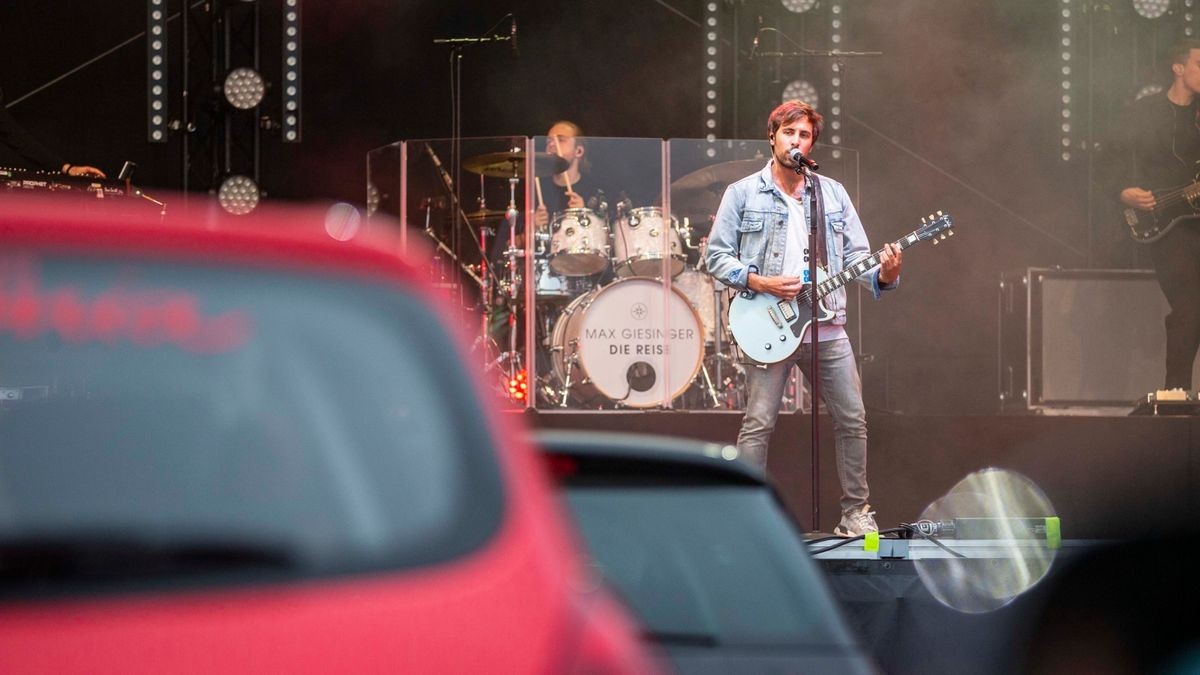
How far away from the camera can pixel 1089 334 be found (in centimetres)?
1127

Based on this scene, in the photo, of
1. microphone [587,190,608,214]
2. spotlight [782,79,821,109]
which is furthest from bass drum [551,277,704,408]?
spotlight [782,79,821,109]

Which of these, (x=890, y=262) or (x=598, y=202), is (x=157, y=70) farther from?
(x=890, y=262)

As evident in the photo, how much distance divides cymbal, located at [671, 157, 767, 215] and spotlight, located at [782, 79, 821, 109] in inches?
79.2

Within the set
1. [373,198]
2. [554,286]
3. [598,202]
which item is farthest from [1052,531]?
[373,198]

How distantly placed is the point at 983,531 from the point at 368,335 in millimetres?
4948

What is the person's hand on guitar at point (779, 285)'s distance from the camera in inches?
282

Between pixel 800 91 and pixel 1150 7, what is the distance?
2.94m

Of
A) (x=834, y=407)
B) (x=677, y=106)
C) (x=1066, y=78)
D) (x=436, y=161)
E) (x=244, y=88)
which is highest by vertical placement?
(x=1066, y=78)

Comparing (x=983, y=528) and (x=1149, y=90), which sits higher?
(x=1149, y=90)

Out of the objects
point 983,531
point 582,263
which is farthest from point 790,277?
point 582,263

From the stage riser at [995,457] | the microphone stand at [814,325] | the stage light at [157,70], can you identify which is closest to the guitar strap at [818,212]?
the microphone stand at [814,325]

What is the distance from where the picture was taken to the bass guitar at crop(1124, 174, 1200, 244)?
10.6 metres

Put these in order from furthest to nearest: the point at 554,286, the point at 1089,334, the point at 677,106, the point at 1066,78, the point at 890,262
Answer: the point at 677,106 → the point at 1066,78 → the point at 1089,334 → the point at 554,286 → the point at 890,262

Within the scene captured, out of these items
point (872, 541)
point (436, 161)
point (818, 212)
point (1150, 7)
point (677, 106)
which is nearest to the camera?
point (872, 541)
